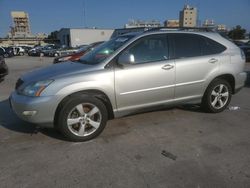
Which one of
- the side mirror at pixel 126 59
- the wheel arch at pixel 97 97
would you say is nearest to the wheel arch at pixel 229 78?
the side mirror at pixel 126 59

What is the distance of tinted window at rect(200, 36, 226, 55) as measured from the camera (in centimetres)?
443

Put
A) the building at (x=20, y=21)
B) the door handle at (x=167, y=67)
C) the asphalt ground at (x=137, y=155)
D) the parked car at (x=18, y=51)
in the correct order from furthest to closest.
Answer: the building at (x=20, y=21), the parked car at (x=18, y=51), the door handle at (x=167, y=67), the asphalt ground at (x=137, y=155)

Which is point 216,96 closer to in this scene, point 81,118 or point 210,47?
point 210,47

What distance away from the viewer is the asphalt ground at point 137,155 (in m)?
2.68

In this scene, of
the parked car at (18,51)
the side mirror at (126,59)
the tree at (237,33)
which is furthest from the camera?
the tree at (237,33)

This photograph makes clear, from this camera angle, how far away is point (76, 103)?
136 inches

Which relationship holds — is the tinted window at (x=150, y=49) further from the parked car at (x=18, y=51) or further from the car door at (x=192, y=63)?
the parked car at (x=18, y=51)

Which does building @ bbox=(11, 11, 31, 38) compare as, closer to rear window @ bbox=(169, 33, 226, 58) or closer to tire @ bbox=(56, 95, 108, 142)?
rear window @ bbox=(169, 33, 226, 58)

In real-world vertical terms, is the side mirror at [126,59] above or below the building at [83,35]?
below

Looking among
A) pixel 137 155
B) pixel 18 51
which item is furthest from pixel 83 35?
pixel 137 155

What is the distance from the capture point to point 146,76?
3.85 meters

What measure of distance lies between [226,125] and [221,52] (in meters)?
1.43

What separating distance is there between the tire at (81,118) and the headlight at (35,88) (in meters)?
0.37

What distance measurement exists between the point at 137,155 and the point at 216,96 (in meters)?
2.40
